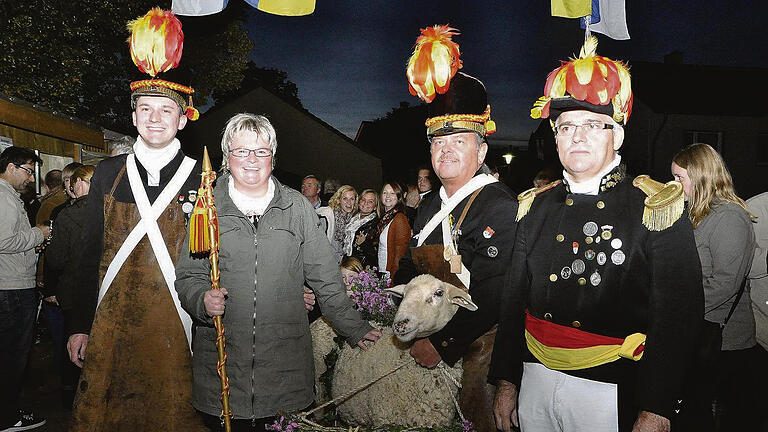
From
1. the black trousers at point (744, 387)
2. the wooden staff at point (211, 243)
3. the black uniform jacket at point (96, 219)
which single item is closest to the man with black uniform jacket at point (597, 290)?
the wooden staff at point (211, 243)

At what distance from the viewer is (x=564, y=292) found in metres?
2.69

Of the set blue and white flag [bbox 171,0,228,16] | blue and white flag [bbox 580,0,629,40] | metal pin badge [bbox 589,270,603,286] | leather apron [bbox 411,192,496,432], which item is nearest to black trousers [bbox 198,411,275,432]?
leather apron [bbox 411,192,496,432]

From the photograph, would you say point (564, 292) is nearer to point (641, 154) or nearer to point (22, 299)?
point (22, 299)

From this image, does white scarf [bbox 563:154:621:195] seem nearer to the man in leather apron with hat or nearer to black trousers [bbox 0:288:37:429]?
the man in leather apron with hat

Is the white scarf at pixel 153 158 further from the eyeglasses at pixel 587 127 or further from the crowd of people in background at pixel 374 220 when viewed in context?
the crowd of people in background at pixel 374 220

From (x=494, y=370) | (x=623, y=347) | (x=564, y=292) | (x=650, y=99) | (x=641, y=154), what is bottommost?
(x=494, y=370)

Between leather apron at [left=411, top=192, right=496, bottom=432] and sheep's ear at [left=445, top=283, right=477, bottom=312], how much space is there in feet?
0.53

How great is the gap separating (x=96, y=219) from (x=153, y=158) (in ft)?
1.62

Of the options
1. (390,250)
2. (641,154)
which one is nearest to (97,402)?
(390,250)

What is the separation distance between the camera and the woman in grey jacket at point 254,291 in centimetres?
316

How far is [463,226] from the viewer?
11.2 ft

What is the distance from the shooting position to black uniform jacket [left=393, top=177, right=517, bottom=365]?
3285mm

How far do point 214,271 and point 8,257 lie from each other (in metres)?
3.31

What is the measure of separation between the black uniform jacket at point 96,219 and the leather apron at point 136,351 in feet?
0.16
